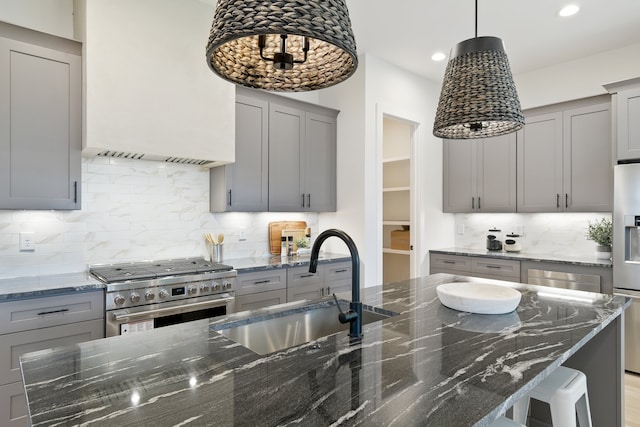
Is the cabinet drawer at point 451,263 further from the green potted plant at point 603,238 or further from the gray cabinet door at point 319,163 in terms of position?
the gray cabinet door at point 319,163

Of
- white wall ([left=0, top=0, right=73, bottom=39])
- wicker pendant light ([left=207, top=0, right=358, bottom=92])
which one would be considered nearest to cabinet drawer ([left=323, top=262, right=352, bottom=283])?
wicker pendant light ([left=207, top=0, right=358, bottom=92])

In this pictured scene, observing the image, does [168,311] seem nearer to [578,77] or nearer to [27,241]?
[27,241]

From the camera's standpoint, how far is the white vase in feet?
11.6

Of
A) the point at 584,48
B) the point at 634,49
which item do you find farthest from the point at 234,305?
the point at 634,49

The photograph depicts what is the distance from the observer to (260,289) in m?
3.09

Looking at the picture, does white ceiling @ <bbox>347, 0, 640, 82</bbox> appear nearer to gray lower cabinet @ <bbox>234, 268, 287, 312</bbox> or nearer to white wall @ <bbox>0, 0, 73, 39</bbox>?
white wall @ <bbox>0, 0, 73, 39</bbox>

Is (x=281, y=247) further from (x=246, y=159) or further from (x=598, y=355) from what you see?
(x=598, y=355)

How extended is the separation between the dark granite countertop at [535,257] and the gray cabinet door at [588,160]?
→ 0.49 m

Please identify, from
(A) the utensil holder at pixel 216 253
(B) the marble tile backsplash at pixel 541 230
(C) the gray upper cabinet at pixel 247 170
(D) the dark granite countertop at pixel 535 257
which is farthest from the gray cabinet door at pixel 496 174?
(A) the utensil holder at pixel 216 253

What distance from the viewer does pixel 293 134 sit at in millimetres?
3703

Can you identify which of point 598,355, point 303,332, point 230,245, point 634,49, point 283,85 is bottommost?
point 598,355

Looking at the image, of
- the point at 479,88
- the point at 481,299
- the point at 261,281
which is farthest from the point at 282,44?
the point at 261,281

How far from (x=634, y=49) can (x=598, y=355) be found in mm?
3194

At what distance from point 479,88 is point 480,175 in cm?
317
